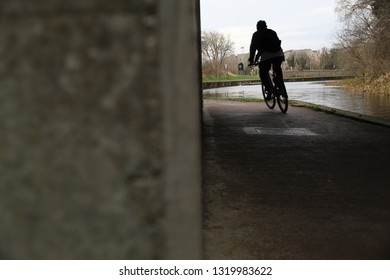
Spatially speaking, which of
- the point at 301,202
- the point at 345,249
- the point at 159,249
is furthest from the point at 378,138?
the point at 159,249

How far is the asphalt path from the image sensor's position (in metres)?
2.32

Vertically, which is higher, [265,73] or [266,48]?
[266,48]

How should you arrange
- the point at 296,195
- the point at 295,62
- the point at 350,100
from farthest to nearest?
the point at 295,62, the point at 350,100, the point at 296,195

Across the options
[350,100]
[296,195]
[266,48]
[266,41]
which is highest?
[266,41]

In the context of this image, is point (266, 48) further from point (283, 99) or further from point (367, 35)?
point (367, 35)

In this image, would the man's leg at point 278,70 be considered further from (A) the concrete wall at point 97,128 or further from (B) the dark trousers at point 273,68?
(A) the concrete wall at point 97,128

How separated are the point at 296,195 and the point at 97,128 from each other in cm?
274

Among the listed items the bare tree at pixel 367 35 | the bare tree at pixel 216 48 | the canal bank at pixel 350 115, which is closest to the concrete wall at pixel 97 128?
the canal bank at pixel 350 115

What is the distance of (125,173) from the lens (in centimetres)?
71

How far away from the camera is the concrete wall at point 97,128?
677mm

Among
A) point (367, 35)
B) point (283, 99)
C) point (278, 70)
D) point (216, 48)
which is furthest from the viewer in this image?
point (216, 48)

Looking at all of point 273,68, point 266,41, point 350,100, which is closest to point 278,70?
point 273,68

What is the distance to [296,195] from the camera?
10.7 ft

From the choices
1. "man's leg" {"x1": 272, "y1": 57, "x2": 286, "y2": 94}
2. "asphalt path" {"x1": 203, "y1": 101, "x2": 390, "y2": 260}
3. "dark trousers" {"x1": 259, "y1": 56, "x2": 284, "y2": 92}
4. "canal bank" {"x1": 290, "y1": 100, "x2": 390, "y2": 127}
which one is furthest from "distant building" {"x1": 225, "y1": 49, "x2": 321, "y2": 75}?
"asphalt path" {"x1": 203, "y1": 101, "x2": 390, "y2": 260}
